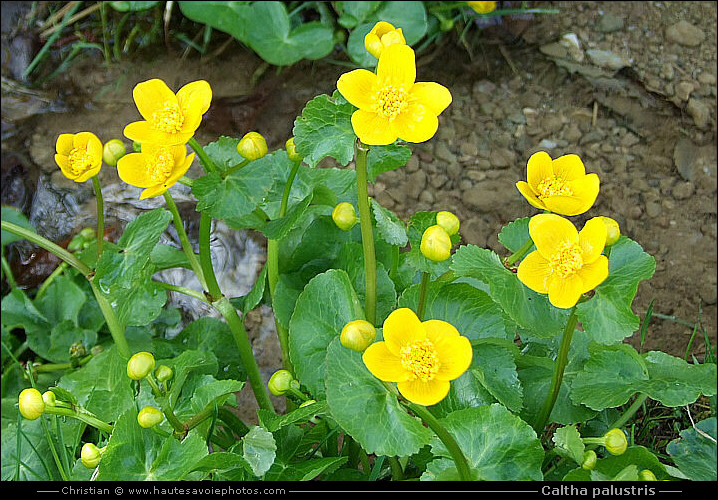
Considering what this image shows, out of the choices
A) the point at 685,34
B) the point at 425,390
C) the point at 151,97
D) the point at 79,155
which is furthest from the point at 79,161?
the point at 685,34

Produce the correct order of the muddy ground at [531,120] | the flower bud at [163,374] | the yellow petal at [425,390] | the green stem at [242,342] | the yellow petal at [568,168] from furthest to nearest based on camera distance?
the muddy ground at [531,120] → the green stem at [242,342] → the flower bud at [163,374] → the yellow petal at [568,168] → the yellow petal at [425,390]

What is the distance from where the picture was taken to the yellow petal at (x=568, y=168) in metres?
1.21

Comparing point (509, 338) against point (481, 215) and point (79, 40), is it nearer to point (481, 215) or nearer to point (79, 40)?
point (481, 215)

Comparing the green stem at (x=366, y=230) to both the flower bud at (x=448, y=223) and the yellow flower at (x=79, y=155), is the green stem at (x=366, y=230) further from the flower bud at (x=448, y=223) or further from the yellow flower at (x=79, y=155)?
the yellow flower at (x=79, y=155)

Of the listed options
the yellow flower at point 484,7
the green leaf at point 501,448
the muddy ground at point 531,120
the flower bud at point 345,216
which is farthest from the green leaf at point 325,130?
the yellow flower at point 484,7

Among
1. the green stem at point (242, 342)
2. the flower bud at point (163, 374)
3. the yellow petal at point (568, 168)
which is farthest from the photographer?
the green stem at point (242, 342)

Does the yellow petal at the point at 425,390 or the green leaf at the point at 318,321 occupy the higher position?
the yellow petal at the point at 425,390

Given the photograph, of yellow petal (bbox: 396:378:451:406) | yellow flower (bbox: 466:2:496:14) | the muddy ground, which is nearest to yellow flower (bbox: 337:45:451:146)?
yellow petal (bbox: 396:378:451:406)

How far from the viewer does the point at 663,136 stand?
8.21 ft

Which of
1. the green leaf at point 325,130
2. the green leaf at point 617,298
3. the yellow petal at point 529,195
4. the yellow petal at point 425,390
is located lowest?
the green leaf at point 617,298

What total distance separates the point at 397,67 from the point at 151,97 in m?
0.47

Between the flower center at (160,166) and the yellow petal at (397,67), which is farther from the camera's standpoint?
the flower center at (160,166)

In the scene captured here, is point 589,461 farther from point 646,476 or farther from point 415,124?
point 415,124
